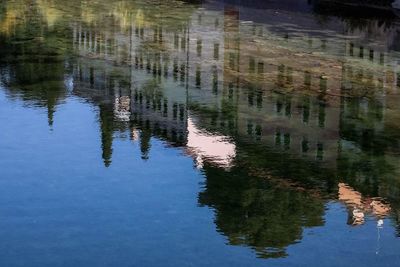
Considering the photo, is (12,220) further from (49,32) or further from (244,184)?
(49,32)

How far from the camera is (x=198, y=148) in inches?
655

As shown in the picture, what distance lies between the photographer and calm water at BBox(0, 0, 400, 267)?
11.7 meters

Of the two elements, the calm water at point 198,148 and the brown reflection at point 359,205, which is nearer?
the calm water at point 198,148

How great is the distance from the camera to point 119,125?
1845 cm

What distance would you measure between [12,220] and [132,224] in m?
1.70

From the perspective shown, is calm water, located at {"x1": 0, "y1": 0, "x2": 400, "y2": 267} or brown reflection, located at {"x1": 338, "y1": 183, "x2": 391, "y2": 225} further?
brown reflection, located at {"x1": 338, "y1": 183, "x2": 391, "y2": 225}

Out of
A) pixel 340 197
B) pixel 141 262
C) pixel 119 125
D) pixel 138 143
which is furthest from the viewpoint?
pixel 119 125

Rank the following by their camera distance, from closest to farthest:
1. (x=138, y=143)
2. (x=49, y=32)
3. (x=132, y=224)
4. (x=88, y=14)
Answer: (x=132, y=224)
(x=138, y=143)
(x=49, y=32)
(x=88, y=14)

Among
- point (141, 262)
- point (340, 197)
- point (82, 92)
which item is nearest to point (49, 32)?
point (82, 92)

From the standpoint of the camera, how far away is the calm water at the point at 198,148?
11.7 m

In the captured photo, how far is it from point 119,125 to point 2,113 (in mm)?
2701

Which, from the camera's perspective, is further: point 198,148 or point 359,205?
Answer: point 198,148

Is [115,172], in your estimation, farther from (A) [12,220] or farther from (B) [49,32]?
(B) [49,32]

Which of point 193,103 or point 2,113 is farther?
point 193,103
